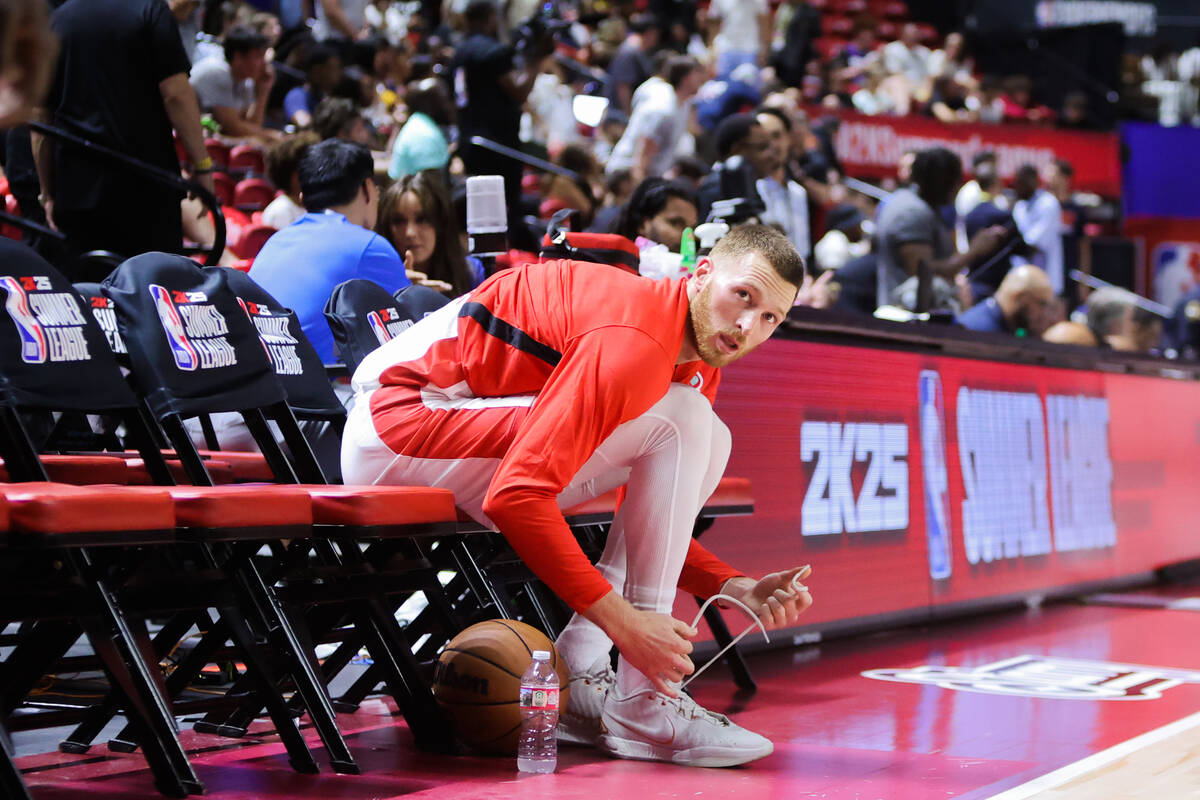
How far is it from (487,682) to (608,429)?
65 centimetres

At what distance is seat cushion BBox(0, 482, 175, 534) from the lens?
2.39 meters

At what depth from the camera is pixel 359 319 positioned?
3.97 m

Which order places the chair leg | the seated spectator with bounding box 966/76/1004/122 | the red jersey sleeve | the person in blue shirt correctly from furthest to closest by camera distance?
1. the seated spectator with bounding box 966/76/1004/122
2. the person in blue shirt
3. the red jersey sleeve
4. the chair leg

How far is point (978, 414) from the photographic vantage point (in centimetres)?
618

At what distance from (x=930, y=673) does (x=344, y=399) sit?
2132mm

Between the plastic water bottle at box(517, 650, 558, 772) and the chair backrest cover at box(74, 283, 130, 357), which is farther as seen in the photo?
the chair backrest cover at box(74, 283, 130, 357)

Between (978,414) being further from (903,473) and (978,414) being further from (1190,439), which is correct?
(1190,439)

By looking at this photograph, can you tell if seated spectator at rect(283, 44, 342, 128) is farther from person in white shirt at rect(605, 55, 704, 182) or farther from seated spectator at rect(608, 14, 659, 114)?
seated spectator at rect(608, 14, 659, 114)

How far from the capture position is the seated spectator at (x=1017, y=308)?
294 inches

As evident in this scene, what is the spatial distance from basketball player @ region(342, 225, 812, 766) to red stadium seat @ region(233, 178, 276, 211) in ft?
14.4

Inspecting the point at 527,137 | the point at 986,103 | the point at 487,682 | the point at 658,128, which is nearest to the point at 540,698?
the point at 487,682

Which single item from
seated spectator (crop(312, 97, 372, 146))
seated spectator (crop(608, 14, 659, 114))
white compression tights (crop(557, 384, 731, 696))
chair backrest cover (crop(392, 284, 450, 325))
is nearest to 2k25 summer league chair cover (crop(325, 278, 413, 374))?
chair backrest cover (crop(392, 284, 450, 325))

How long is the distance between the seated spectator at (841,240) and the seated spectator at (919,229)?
1.33 meters

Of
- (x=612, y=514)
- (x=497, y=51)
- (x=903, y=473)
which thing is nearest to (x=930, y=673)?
(x=903, y=473)
